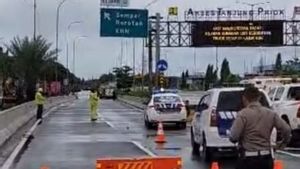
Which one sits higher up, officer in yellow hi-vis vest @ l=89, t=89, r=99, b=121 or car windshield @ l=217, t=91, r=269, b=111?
car windshield @ l=217, t=91, r=269, b=111

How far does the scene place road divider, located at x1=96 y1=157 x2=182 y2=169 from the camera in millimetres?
9414

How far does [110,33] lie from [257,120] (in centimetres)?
4743

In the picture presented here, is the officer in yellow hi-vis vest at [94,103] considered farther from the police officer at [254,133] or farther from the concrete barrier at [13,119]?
the police officer at [254,133]

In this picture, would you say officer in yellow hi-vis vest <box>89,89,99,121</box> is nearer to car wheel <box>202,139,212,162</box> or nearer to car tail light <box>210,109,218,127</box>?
car wheel <box>202,139,212,162</box>

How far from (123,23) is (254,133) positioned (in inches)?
1872

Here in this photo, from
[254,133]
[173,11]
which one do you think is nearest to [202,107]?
[254,133]

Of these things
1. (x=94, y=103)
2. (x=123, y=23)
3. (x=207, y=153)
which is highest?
(x=123, y=23)

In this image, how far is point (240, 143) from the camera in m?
8.76

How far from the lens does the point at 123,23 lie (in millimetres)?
55938

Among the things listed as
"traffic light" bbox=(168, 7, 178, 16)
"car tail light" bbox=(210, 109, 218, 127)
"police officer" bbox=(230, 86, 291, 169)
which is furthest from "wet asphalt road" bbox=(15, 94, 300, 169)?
"traffic light" bbox=(168, 7, 178, 16)

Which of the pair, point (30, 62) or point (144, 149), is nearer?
point (144, 149)

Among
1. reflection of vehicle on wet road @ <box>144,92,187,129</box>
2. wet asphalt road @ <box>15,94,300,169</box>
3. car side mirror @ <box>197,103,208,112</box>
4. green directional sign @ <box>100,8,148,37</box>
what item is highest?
green directional sign @ <box>100,8,148,37</box>

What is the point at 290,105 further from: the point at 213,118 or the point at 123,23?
the point at 123,23

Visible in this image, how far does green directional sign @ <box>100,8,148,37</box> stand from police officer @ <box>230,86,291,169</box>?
154ft
